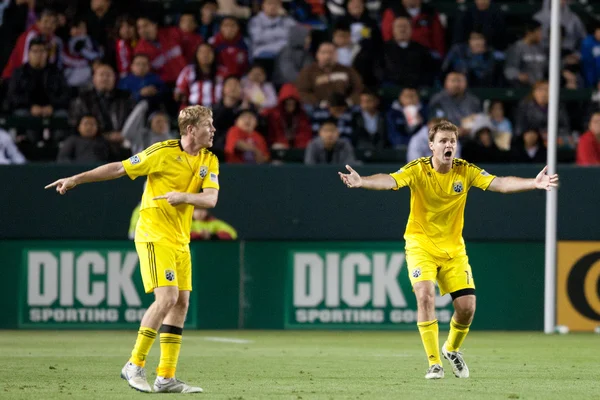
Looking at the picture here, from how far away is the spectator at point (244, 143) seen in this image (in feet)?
54.8

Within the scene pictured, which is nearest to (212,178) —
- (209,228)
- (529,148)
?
(209,228)

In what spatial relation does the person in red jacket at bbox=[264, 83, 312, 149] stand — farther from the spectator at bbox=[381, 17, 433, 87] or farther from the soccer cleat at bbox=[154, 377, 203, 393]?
the soccer cleat at bbox=[154, 377, 203, 393]

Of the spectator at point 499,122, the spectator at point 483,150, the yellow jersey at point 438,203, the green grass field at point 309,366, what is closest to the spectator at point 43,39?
the green grass field at point 309,366

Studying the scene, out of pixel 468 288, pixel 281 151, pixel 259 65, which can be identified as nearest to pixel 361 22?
pixel 259 65

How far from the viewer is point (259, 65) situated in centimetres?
1875

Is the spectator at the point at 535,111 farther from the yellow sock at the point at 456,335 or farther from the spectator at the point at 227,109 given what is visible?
the yellow sock at the point at 456,335

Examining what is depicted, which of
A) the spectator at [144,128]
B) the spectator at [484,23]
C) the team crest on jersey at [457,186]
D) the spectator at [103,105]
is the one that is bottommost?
the team crest on jersey at [457,186]

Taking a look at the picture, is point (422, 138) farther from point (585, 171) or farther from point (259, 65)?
point (259, 65)

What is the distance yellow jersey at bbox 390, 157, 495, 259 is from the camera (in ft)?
32.6

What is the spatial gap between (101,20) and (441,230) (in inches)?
416

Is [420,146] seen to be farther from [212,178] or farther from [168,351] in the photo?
[168,351]

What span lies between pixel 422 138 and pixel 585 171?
2.27 metres

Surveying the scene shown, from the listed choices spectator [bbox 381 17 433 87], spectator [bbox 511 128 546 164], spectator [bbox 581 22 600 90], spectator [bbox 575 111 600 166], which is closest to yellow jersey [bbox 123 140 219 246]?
spectator [bbox 511 128 546 164]

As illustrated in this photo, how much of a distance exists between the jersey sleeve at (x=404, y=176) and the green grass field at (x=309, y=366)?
1.59 m
